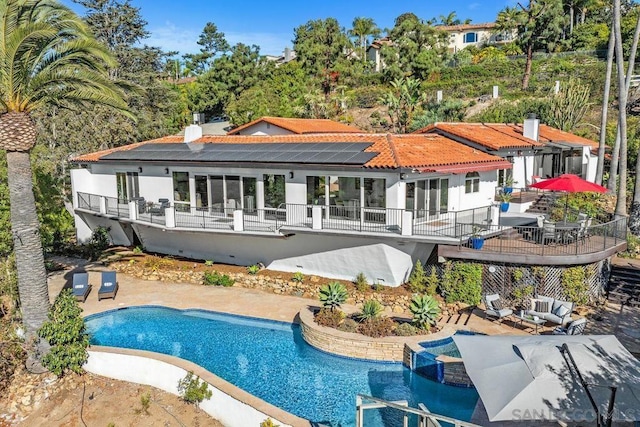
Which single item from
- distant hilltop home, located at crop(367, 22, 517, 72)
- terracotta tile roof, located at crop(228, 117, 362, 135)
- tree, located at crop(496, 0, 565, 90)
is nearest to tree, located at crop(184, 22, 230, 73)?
distant hilltop home, located at crop(367, 22, 517, 72)

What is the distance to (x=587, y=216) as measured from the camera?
25.2 meters

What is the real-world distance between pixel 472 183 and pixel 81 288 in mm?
21503

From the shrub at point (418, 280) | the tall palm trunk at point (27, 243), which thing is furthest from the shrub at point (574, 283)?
the tall palm trunk at point (27, 243)

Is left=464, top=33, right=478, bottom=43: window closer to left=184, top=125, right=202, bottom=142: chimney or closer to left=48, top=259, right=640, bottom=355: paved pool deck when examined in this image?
left=184, top=125, right=202, bottom=142: chimney

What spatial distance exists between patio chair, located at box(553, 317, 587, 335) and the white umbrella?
5973 mm

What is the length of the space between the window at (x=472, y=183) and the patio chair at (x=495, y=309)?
8012 mm

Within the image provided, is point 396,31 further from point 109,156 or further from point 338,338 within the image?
point 338,338

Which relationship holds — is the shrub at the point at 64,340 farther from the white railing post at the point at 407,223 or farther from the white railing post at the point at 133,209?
the white railing post at the point at 407,223

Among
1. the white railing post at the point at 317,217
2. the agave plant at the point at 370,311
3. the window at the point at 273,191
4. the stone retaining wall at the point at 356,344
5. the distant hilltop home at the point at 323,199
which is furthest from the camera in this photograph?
the window at the point at 273,191

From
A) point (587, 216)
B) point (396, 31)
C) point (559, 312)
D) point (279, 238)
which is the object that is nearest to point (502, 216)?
point (587, 216)

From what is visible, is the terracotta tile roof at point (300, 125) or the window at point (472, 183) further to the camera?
the terracotta tile roof at point (300, 125)

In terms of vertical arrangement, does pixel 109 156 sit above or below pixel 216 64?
below

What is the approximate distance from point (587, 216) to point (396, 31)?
6129 cm

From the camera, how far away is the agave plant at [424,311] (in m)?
19.4
